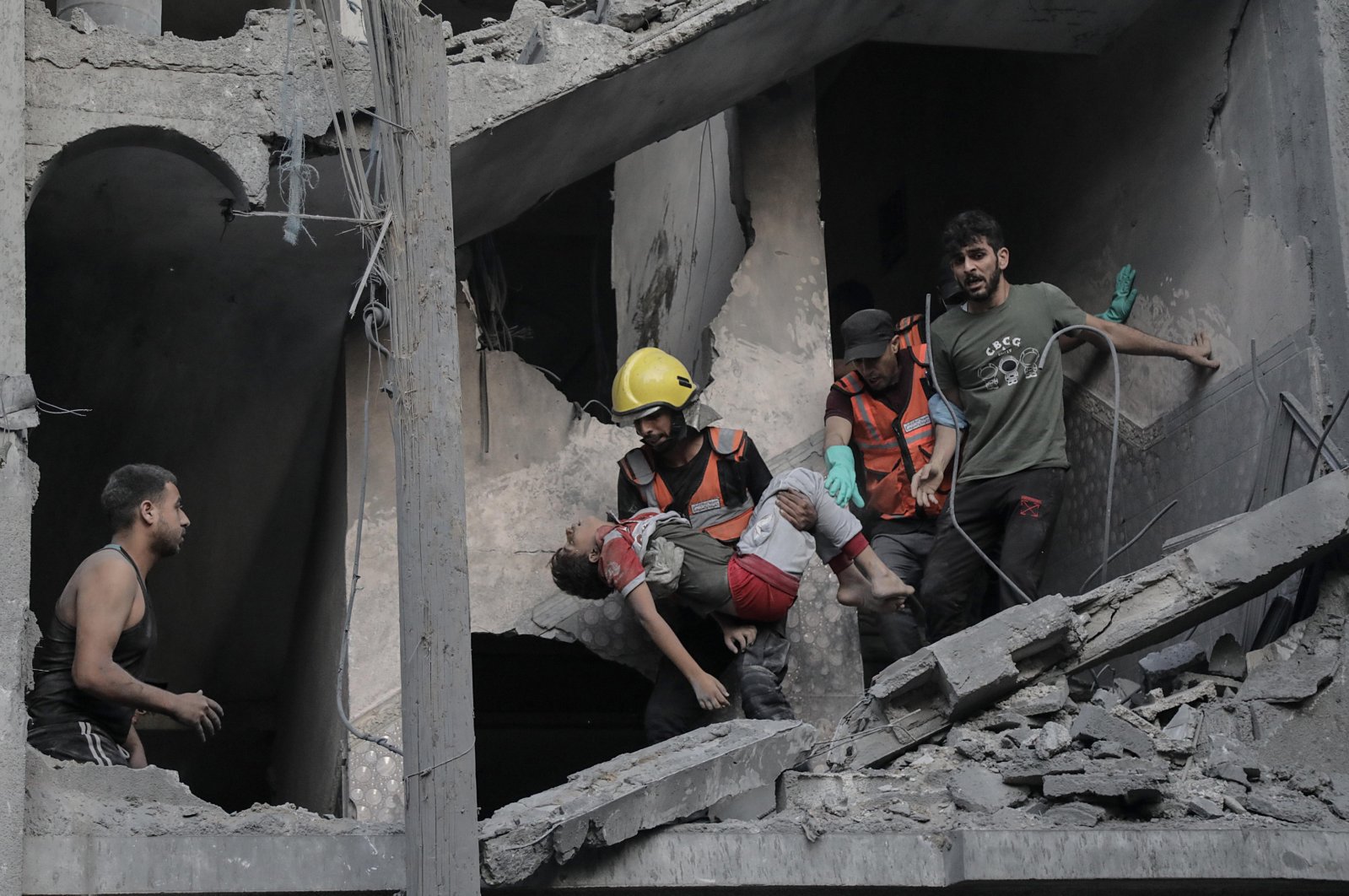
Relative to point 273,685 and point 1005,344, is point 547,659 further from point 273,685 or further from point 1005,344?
point 1005,344

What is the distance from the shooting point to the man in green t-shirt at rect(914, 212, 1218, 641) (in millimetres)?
7242

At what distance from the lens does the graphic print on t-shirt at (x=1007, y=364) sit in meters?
7.47

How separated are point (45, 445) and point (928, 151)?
576 cm

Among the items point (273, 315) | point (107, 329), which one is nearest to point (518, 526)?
point (273, 315)

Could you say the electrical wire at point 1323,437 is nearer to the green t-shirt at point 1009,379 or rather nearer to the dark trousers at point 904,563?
the green t-shirt at point 1009,379

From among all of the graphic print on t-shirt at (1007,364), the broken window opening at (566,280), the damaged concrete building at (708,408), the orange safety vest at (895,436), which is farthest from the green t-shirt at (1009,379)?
the broken window opening at (566,280)

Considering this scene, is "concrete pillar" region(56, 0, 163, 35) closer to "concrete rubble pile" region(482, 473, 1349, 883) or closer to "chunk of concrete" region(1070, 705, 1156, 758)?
"concrete rubble pile" region(482, 473, 1349, 883)

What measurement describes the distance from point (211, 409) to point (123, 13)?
1933 mm

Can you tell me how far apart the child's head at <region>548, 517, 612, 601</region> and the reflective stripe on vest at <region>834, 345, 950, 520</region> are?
4.66ft

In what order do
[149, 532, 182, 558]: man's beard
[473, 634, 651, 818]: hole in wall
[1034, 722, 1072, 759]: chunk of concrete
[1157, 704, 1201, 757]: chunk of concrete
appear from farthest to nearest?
[473, 634, 651, 818]: hole in wall, [149, 532, 182, 558]: man's beard, [1157, 704, 1201, 757]: chunk of concrete, [1034, 722, 1072, 759]: chunk of concrete

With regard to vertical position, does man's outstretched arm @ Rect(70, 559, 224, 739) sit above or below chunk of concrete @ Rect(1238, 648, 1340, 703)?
above

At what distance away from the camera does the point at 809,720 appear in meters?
7.34

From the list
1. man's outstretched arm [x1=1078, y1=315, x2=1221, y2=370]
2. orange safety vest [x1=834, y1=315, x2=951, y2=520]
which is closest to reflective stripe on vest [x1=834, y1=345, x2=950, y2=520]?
orange safety vest [x1=834, y1=315, x2=951, y2=520]

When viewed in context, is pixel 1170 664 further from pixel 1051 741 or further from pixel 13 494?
pixel 13 494
